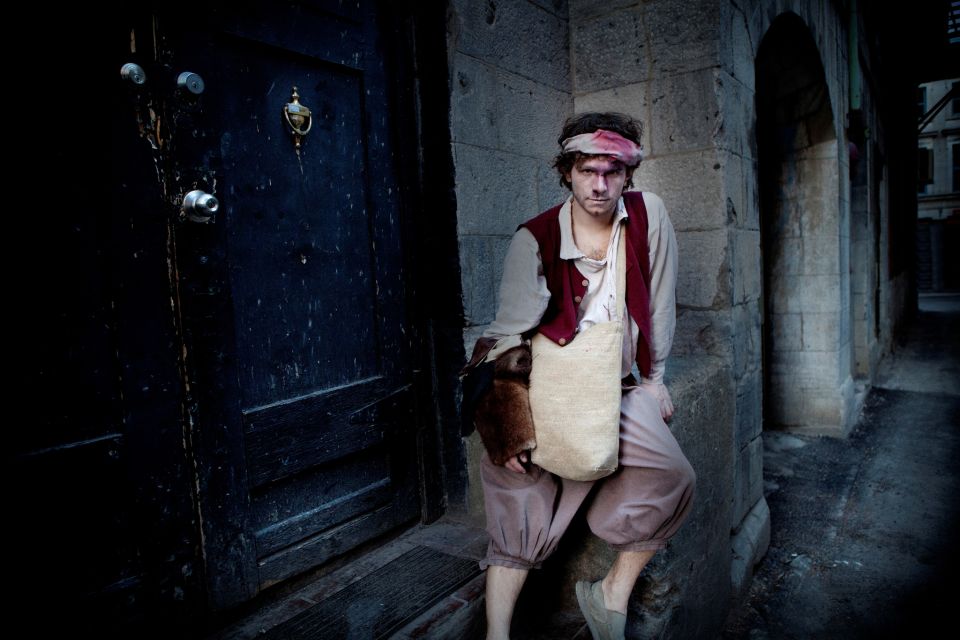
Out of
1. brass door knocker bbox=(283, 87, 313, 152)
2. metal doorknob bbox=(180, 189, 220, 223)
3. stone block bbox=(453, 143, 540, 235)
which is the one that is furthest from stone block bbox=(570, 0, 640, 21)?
metal doorknob bbox=(180, 189, 220, 223)

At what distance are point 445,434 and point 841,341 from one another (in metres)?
4.79

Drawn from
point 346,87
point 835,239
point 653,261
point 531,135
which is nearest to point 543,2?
point 531,135

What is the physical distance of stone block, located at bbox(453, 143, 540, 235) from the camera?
2.49 meters

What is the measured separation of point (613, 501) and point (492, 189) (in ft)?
4.73

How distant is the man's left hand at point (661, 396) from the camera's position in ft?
6.84

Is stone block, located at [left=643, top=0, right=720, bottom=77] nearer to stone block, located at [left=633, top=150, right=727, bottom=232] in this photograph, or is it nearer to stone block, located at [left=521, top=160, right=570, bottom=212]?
stone block, located at [left=633, top=150, right=727, bottom=232]

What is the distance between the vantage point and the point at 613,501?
6.30 ft

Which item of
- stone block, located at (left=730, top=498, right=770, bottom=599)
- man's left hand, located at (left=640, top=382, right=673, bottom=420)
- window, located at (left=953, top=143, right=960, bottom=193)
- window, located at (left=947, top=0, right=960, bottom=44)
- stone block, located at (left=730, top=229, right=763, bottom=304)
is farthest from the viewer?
window, located at (left=953, top=143, right=960, bottom=193)

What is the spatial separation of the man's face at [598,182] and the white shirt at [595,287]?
10 centimetres

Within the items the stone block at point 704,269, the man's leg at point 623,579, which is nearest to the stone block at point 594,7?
the stone block at point 704,269

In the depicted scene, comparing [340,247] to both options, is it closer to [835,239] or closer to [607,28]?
[607,28]

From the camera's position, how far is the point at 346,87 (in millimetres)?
2182

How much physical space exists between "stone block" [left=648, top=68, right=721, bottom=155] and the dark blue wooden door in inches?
56.5

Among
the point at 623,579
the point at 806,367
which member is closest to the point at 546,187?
the point at 623,579
